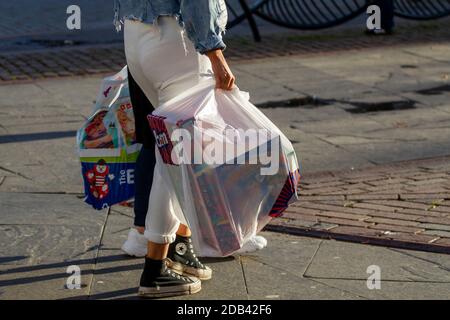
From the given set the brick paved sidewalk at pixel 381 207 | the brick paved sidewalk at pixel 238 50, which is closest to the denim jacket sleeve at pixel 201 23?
the brick paved sidewalk at pixel 381 207

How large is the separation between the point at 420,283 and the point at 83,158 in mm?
1767

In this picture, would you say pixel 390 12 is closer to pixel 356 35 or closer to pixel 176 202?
pixel 356 35

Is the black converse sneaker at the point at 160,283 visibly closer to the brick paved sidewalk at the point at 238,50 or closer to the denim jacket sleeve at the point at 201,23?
the denim jacket sleeve at the point at 201,23

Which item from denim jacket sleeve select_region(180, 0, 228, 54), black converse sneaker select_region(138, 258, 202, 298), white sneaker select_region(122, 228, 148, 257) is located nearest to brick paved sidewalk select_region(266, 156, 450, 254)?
Answer: white sneaker select_region(122, 228, 148, 257)

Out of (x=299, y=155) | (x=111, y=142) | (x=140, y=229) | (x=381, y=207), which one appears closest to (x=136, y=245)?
(x=140, y=229)

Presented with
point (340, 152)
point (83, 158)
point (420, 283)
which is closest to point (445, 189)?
point (340, 152)

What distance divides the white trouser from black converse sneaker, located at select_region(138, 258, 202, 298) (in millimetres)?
125

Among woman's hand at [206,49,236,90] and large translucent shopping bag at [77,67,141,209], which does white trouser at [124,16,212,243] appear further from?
large translucent shopping bag at [77,67,141,209]

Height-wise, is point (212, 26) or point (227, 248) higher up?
point (212, 26)

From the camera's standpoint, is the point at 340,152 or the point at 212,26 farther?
the point at 340,152

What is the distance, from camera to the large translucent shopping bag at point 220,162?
15.0 ft

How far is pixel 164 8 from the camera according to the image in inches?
184

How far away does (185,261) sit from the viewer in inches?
203

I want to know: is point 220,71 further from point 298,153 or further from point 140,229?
point 298,153
